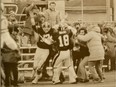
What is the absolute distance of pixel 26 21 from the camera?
204cm

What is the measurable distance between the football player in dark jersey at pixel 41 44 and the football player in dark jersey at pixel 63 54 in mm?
49

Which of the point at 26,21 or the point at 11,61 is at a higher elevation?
the point at 26,21

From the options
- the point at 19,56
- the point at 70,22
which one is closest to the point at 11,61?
the point at 19,56

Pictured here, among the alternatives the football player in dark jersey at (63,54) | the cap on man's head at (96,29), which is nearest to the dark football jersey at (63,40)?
the football player in dark jersey at (63,54)

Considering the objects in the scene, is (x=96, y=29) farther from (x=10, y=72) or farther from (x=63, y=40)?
(x=10, y=72)

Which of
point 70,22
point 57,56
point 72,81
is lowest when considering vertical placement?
point 72,81

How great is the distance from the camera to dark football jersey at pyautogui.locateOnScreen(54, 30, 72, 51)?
2059 mm

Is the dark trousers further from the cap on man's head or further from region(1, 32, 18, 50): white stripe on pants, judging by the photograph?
the cap on man's head

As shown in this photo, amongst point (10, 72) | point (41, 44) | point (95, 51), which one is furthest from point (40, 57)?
point (95, 51)

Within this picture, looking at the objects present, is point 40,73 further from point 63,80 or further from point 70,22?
point 70,22

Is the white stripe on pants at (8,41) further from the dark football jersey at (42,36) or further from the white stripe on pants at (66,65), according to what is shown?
Result: the white stripe on pants at (66,65)

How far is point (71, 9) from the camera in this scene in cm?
205

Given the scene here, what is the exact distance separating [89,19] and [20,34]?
37 cm

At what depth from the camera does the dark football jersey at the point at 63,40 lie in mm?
2059
